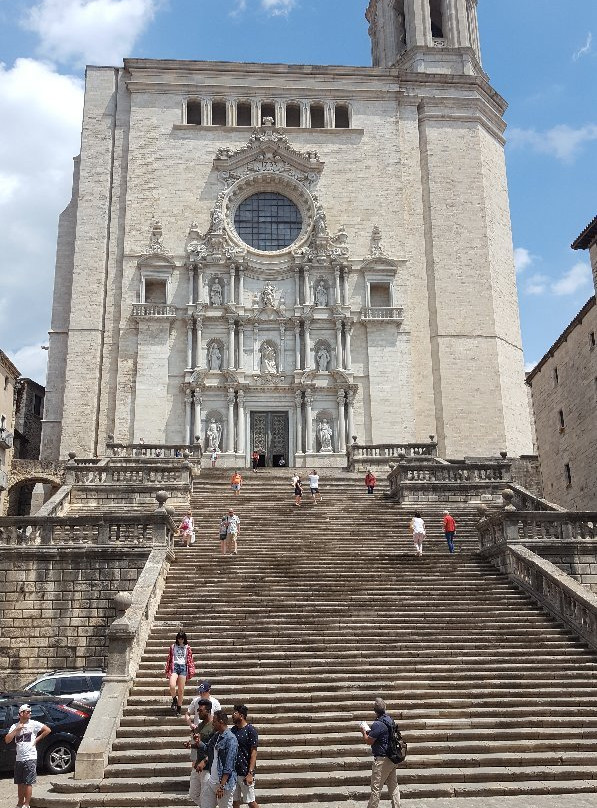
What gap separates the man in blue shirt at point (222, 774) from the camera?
8734mm

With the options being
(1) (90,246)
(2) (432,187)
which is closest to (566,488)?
(2) (432,187)

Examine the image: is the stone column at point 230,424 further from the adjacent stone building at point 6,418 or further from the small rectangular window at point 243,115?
the small rectangular window at point 243,115

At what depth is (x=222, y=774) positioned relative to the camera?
8.71 m

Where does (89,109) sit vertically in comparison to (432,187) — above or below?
above

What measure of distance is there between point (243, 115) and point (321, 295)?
10.5 meters

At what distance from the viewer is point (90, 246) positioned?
36031 millimetres

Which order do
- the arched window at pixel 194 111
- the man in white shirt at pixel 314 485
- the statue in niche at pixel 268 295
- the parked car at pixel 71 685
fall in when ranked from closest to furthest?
the parked car at pixel 71 685
the man in white shirt at pixel 314 485
the statue in niche at pixel 268 295
the arched window at pixel 194 111

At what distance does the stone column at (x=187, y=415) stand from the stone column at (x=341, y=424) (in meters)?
6.16

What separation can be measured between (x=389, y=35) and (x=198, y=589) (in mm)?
36912

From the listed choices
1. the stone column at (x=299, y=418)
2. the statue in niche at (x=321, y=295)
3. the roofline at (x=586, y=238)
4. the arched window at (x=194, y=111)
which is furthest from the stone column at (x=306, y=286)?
the roofline at (x=586, y=238)

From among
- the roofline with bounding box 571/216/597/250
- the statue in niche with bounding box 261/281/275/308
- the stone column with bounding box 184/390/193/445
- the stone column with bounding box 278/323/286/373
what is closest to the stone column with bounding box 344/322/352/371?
the stone column with bounding box 278/323/286/373

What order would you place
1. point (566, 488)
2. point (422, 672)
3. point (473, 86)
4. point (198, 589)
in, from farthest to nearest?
point (473, 86) < point (566, 488) < point (198, 589) < point (422, 672)

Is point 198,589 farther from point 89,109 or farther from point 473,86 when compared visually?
point 473,86

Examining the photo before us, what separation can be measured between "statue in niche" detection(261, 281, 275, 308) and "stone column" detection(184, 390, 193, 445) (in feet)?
16.9
